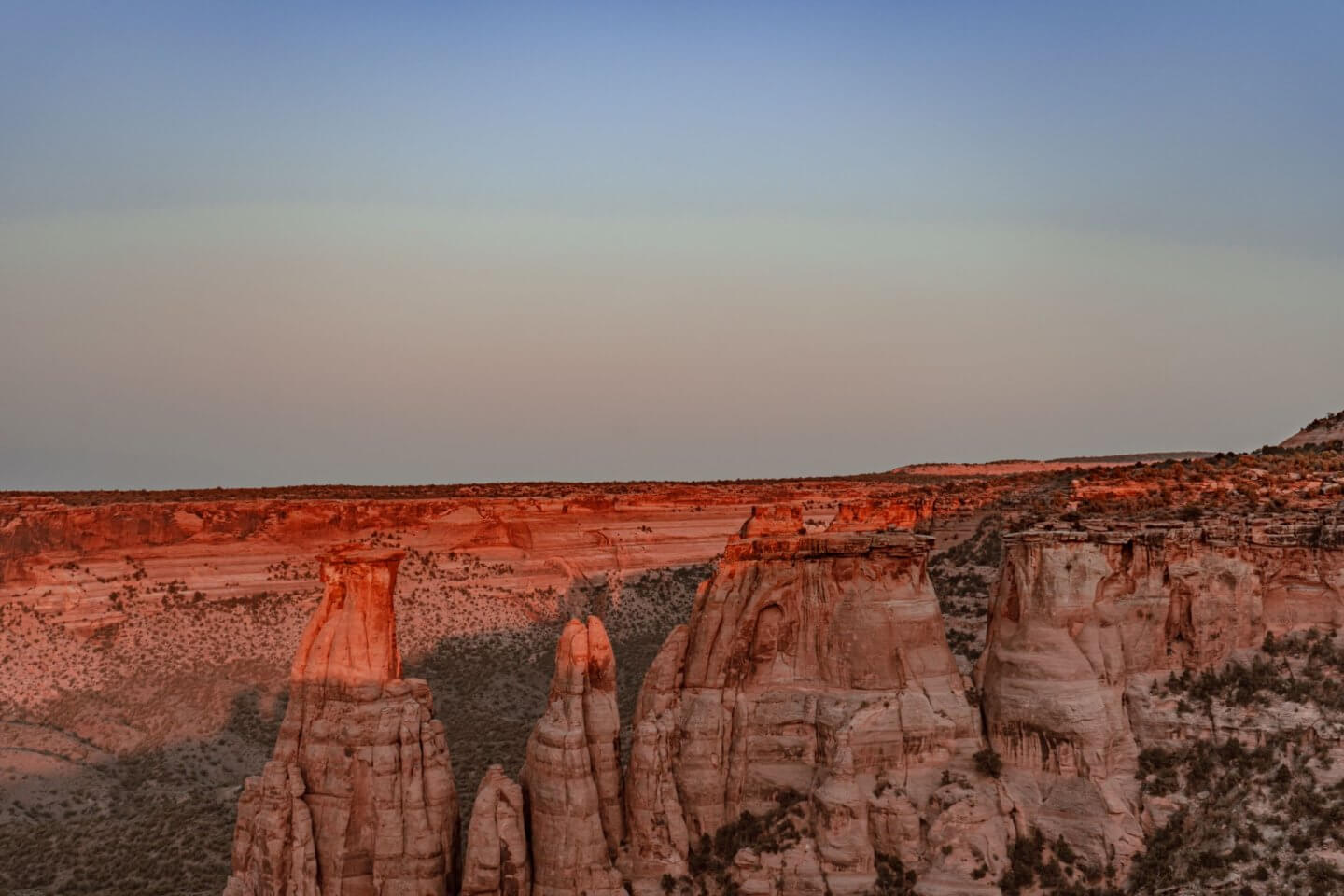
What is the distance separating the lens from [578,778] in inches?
1176

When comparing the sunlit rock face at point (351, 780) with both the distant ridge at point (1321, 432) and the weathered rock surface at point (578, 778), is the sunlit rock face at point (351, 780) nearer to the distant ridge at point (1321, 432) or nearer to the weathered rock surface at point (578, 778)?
the weathered rock surface at point (578, 778)

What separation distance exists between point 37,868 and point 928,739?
1138 inches

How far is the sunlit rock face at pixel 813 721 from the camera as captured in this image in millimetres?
28578

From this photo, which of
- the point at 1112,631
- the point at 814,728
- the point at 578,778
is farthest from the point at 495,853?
the point at 1112,631

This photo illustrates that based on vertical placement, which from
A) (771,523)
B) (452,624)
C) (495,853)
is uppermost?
(771,523)

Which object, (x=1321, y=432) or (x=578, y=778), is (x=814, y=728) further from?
(x=1321, y=432)

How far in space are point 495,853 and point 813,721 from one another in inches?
294

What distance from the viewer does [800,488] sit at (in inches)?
3346

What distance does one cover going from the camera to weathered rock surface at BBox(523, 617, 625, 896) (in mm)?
29547

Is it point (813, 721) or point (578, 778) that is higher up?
point (813, 721)

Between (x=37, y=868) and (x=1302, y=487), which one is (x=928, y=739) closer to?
(x=1302, y=487)

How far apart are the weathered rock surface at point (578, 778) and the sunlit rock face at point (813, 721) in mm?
650

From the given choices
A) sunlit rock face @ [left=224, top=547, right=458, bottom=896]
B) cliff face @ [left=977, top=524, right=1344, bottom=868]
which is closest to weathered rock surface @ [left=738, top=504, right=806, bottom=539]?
cliff face @ [left=977, top=524, right=1344, bottom=868]

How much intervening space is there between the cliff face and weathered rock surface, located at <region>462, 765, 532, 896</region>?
10.6m
